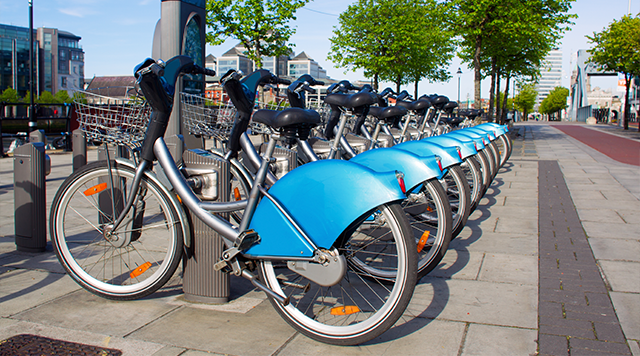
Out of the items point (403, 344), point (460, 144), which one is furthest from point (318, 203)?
point (460, 144)

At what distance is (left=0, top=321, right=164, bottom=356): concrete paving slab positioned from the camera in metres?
2.52

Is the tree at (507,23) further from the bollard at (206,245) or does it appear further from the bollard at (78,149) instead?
the bollard at (206,245)

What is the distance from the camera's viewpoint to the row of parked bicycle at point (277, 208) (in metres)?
2.43

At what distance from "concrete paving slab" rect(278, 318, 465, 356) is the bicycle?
0.08m

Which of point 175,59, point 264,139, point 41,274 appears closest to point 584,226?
point 264,139

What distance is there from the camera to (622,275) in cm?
379

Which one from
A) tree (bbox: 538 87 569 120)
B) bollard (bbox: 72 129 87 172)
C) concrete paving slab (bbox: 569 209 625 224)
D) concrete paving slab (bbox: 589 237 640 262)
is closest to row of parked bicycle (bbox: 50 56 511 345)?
concrete paving slab (bbox: 589 237 640 262)

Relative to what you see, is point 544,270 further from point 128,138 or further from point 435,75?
point 435,75

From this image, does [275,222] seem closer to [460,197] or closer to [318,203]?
[318,203]

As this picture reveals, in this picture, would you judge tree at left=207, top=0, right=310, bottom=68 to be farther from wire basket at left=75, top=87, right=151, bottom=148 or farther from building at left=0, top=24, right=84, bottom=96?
building at left=0, top=24, right=84, bottom=96

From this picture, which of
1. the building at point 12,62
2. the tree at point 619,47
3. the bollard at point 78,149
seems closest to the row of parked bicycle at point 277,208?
the bollard at point 78,149

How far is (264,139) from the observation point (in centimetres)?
514

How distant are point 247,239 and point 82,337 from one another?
3.25 ft

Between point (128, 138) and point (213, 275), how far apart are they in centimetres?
97
